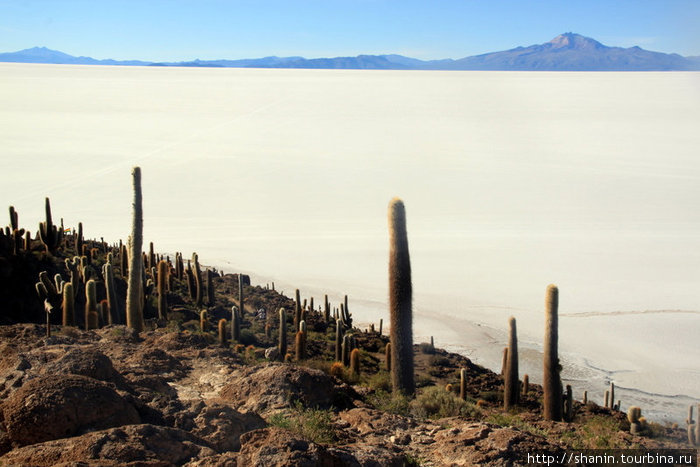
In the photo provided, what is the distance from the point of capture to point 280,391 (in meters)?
8.02

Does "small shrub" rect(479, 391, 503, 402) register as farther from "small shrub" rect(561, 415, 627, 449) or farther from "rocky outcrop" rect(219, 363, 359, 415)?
"rocky outcrop" rect(219, 363, 359, 415)

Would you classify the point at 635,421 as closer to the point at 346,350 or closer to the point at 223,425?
the point at 346,350

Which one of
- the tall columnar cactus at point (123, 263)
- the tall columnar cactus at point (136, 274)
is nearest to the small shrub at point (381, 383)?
the tall columnar cactus at point (136, 274)

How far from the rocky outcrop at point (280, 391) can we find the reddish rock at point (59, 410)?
7.10 ft

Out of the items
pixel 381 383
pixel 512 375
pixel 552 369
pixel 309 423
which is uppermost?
pixel 309 423

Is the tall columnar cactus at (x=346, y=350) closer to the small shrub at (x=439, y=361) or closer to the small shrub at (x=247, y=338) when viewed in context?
the small shrub at (x=247, y=338)

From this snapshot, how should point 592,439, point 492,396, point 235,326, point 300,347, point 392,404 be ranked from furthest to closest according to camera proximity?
point 235,326
point 492,396
point 300,347
point 392,404
point 592,439

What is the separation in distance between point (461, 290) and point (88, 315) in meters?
16.6

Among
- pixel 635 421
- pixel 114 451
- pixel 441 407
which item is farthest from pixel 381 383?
pixel 114 451

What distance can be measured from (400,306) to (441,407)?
223cm

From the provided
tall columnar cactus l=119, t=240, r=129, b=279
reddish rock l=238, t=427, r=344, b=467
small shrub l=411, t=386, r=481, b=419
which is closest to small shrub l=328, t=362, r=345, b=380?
small shrub l=411, t=386, r=481, b=419

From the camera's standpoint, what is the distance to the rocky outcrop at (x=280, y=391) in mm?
7887

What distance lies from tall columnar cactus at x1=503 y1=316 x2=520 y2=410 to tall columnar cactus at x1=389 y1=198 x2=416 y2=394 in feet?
9.23

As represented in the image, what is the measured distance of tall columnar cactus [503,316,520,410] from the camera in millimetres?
13414
